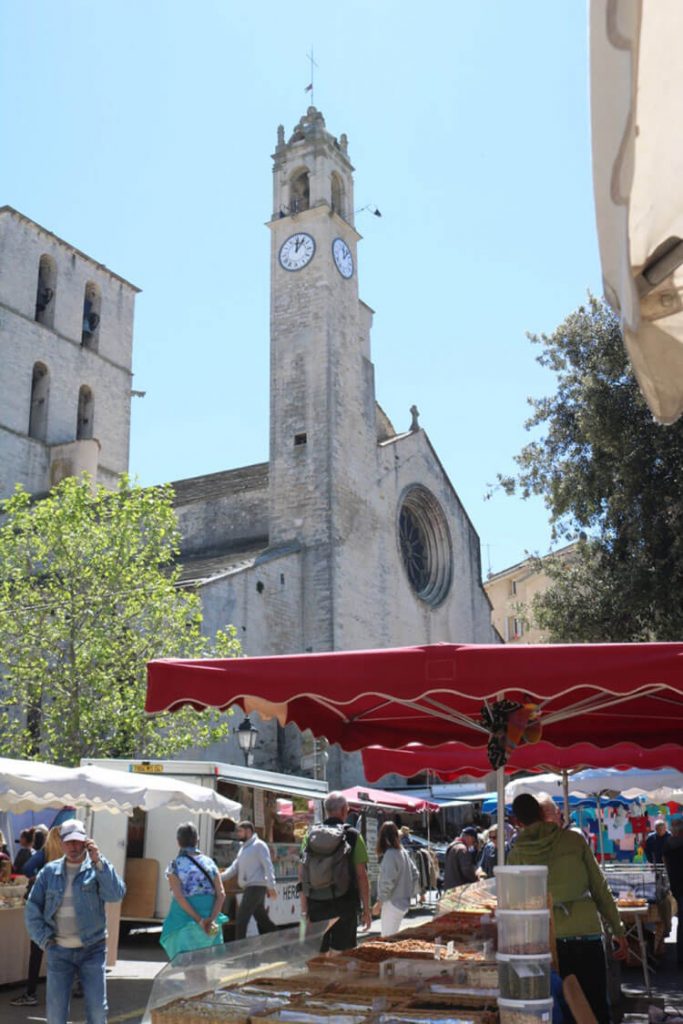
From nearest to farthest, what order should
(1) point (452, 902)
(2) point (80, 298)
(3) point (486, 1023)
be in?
(3) point (486, 1023)
(1) point (452, 902)
(2) point (80, 298)

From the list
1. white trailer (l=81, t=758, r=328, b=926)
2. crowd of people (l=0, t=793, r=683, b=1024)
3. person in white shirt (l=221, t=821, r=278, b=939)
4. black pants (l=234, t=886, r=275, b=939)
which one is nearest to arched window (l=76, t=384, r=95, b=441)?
white trailer (l=81, t=758, r=328, b=926)

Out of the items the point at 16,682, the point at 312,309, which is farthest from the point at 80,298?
the point at 16,682

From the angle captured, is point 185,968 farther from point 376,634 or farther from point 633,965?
point 376,634

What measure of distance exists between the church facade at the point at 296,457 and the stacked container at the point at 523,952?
65.5 feet

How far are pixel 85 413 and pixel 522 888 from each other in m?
35.0

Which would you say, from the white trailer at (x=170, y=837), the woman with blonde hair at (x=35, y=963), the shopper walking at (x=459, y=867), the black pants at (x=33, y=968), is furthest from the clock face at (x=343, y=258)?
the black pants at (x=33, y=968)

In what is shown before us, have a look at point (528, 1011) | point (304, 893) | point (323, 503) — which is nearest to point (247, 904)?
point (304, 893)

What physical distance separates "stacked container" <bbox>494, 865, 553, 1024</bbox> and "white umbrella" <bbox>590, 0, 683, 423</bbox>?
6.41 ft

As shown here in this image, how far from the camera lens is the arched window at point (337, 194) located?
31984mm

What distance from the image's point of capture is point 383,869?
957cm

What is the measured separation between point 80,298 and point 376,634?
16.8m

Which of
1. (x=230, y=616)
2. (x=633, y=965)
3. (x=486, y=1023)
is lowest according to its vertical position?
(x=633, y=965)

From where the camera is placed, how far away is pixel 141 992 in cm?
928

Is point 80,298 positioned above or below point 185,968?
above
